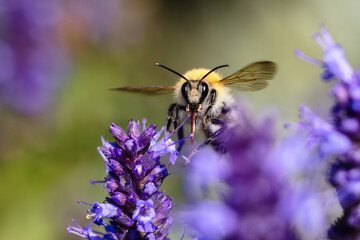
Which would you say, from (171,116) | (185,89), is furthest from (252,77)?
(171,116)

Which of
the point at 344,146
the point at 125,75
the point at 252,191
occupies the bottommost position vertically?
the point at 252,191

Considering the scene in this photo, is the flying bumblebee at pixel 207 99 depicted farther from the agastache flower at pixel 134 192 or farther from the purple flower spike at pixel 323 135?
the purple flower spike at pixel 323 135

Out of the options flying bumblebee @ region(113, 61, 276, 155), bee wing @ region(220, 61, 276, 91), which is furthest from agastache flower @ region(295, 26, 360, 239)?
flying bumblebee @ region(113, 61, 276, 155)

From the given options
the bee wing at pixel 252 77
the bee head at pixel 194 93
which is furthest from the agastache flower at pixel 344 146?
the bee head at pixel 194 93

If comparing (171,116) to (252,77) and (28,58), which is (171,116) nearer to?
(252,77)

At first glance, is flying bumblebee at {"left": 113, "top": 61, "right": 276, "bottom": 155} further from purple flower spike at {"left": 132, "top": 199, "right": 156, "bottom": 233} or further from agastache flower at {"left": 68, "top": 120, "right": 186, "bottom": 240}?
purple flower spike at {"left": 132, "top": 199, "right": 156, "bottom": 233}

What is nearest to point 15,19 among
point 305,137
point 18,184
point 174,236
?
point 18,184
